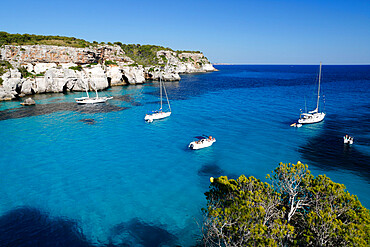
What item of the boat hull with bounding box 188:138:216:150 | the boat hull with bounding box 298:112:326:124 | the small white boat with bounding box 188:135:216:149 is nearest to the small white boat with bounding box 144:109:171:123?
the small white boat with bounding box 188:135:216:149

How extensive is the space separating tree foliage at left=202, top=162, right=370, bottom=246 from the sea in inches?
287

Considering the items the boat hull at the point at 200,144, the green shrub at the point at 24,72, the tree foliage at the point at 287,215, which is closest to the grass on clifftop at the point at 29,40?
the green shrub at the point at 24,72

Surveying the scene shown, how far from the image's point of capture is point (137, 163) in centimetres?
3222

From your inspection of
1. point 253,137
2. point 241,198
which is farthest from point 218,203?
point 253,137

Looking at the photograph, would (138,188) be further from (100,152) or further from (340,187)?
(340,187)

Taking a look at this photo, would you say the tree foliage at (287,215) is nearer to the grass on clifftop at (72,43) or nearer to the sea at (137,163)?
the sea at (137,163)

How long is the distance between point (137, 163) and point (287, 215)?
2279 cm

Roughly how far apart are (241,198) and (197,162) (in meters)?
19.4

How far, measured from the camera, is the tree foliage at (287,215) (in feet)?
37.2

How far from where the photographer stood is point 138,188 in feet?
85.4

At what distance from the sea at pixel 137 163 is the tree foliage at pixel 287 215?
7.30 m

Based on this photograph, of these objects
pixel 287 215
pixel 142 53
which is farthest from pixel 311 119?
pixel 142 53

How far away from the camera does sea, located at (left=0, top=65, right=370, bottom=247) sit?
19.9m

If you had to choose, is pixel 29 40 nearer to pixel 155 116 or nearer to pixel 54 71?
pixel 54 71
